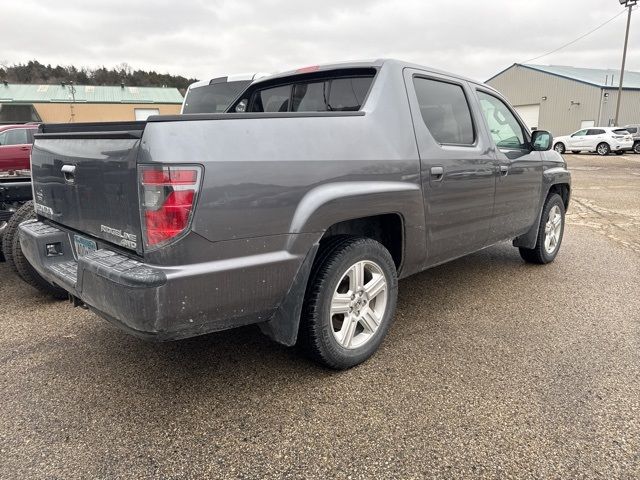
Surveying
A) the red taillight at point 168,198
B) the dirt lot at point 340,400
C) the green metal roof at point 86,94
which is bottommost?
the dirt lot at point 340,400

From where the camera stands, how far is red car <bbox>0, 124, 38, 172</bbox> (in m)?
8.84

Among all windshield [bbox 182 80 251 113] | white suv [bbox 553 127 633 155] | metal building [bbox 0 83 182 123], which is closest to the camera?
windshield [bbox 182 80 251 113]

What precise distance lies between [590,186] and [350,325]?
1285 cm

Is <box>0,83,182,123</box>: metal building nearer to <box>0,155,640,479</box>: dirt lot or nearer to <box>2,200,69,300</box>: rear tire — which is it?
<box>2,200,69,300</box>: rear tire

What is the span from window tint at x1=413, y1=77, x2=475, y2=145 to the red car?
8.26 metres

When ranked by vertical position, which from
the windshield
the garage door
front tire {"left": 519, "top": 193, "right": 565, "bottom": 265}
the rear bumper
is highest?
the garage door

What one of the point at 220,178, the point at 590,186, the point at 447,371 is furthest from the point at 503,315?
the point at 590,186

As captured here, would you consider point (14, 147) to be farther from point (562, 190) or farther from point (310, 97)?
point (562, 190)

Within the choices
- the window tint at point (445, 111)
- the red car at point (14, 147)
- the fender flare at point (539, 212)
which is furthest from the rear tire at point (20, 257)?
the red car at point (14, 147)

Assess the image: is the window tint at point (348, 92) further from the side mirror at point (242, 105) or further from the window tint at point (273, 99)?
the side mirror at point (242, 105)

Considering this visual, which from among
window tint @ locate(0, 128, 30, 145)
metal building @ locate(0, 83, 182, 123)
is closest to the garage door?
metal building @ locate(0, 83, 182, 123)

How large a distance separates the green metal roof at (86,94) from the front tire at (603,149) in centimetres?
3053

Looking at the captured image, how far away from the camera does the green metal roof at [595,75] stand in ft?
135

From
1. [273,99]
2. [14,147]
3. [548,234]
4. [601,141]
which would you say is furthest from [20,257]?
[601,141]
